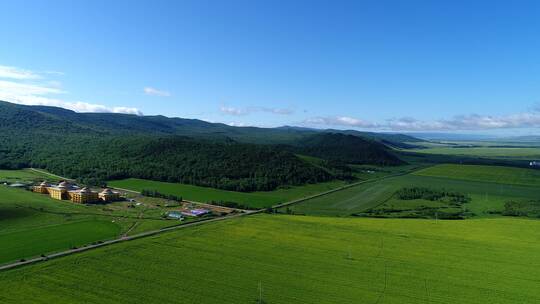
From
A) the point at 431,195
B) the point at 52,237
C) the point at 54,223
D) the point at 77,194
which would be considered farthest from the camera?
the point at 431,195

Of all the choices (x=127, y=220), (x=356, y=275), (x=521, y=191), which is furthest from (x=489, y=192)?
(x=127, y=220)

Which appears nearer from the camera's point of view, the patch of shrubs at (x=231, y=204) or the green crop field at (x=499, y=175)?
the patch of shrubs at (x=231, y=204)

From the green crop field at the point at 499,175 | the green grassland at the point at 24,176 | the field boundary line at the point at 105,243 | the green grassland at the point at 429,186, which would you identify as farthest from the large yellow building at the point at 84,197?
the green crop field at the point at 499,175

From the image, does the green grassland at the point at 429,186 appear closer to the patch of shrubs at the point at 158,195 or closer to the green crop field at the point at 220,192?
the green crop field at the point at 220,192

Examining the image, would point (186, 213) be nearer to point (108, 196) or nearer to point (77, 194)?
point (108, 196)

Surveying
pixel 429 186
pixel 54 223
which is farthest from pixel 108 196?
pixel 429 186

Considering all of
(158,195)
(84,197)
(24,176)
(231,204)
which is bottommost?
(231,204)

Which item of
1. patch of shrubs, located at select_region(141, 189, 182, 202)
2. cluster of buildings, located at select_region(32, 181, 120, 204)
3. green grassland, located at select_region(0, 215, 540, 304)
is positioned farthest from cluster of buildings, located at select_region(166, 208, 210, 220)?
cluster of buildings, located at select_region(32, 181, 120, 204)
